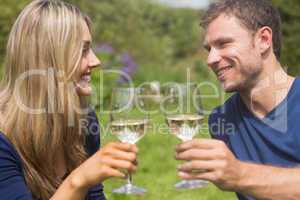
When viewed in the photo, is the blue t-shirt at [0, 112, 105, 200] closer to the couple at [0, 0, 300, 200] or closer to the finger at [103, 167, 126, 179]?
the couple at [0, 0, 300, 200]

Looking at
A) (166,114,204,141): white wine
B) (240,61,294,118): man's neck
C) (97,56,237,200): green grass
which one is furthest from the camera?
(97,56,237,200): green grass

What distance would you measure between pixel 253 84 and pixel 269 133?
0.84ft

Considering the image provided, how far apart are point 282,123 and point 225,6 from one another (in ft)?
2.13

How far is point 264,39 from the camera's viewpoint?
8.39ft

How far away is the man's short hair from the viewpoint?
8.30 ft

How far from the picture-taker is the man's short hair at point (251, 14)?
2.53 meters

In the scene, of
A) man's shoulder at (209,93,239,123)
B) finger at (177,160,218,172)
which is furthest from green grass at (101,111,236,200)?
finger at (177,160,218,172)

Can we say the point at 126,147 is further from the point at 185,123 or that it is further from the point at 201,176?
the point at 185,123

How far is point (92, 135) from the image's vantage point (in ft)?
9.18

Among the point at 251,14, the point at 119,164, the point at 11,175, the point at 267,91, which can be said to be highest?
the point at 251,14

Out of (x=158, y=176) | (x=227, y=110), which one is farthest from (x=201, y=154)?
(x=158, y=176)

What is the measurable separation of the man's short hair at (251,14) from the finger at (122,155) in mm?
1103

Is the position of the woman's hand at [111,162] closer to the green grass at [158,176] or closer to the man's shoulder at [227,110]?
the man's shoulder at [227,110]

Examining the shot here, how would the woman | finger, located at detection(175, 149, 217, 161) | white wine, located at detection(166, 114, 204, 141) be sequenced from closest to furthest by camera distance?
finger, located at detection(175, 149, 217, 161), white wine, located at detection(166, 114, 204, 141), the woman
